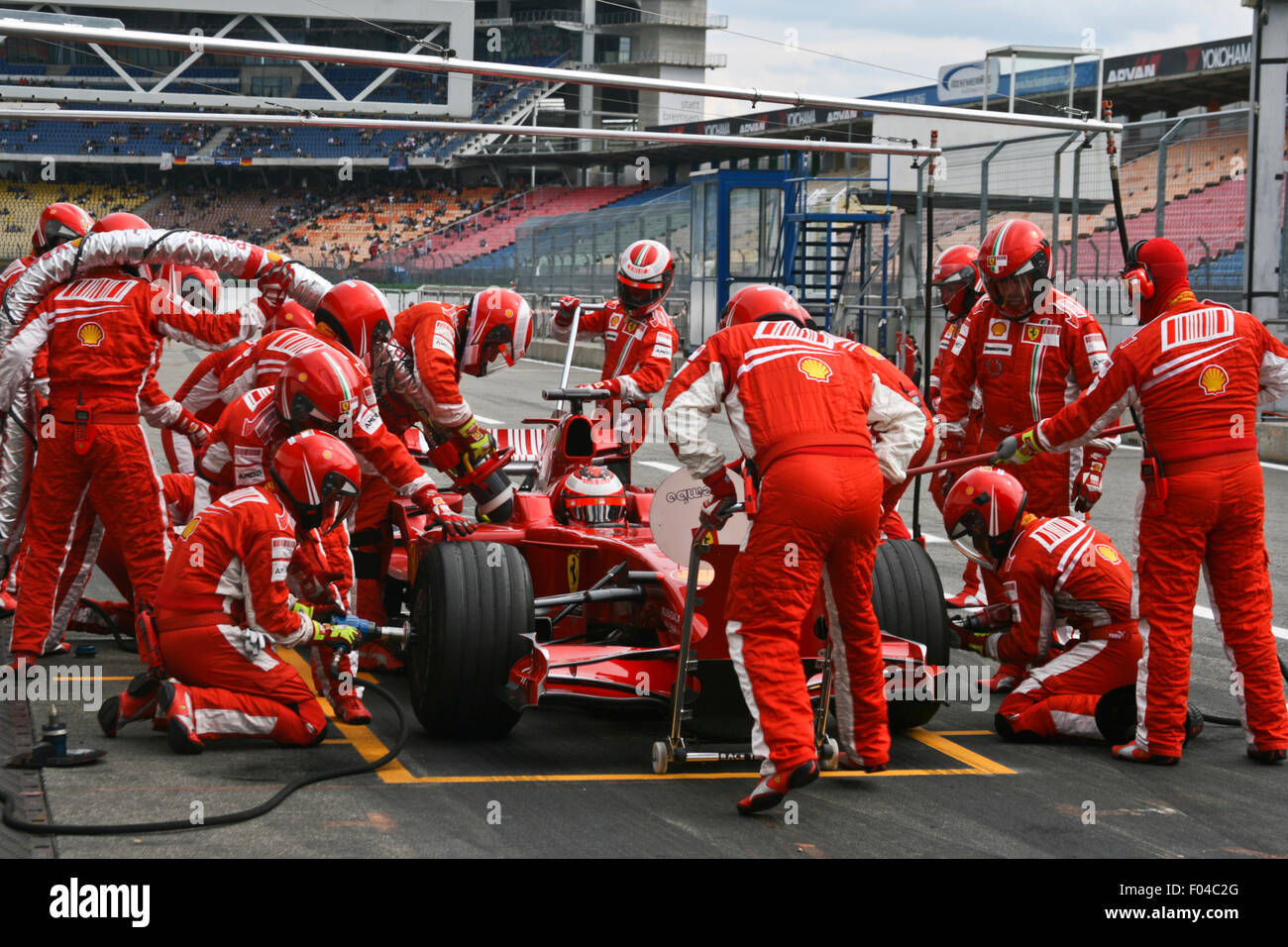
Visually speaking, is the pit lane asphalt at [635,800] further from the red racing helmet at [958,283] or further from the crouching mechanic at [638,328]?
the red racing helmet at [958,283]

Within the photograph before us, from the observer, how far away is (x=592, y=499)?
22.7ft

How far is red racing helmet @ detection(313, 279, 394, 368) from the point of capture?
746cm

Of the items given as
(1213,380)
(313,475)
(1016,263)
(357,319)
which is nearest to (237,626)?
(313,475)

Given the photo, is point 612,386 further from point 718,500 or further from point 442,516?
point 718,500

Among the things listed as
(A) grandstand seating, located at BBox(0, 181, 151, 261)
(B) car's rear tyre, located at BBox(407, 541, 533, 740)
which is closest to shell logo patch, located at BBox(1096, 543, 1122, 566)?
(B) car's rear tyre, located at BBox(407, 541, 533, 740)

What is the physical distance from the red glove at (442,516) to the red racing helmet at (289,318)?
75.6 inches

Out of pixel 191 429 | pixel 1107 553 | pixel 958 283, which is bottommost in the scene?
pixel 1107 553

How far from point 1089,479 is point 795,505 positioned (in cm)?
340

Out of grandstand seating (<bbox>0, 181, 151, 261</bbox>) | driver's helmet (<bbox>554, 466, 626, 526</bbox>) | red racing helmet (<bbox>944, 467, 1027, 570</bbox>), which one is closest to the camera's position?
red racing helmet (<bbox>944, 467, 1027, 570</bbox>)

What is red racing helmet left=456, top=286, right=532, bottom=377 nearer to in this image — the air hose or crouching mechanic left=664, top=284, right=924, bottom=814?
crouching mechanic left=664, top=284, right=924, bottom=814

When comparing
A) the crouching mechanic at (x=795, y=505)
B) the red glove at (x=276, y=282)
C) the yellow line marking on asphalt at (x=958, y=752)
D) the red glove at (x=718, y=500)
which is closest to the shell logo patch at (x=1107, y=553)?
the yellow line marking on asphalt at (x=958, y=752)

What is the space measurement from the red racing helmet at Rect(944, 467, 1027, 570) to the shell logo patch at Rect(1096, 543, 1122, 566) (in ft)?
1.61

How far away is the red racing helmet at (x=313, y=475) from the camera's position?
5844 millimetres
